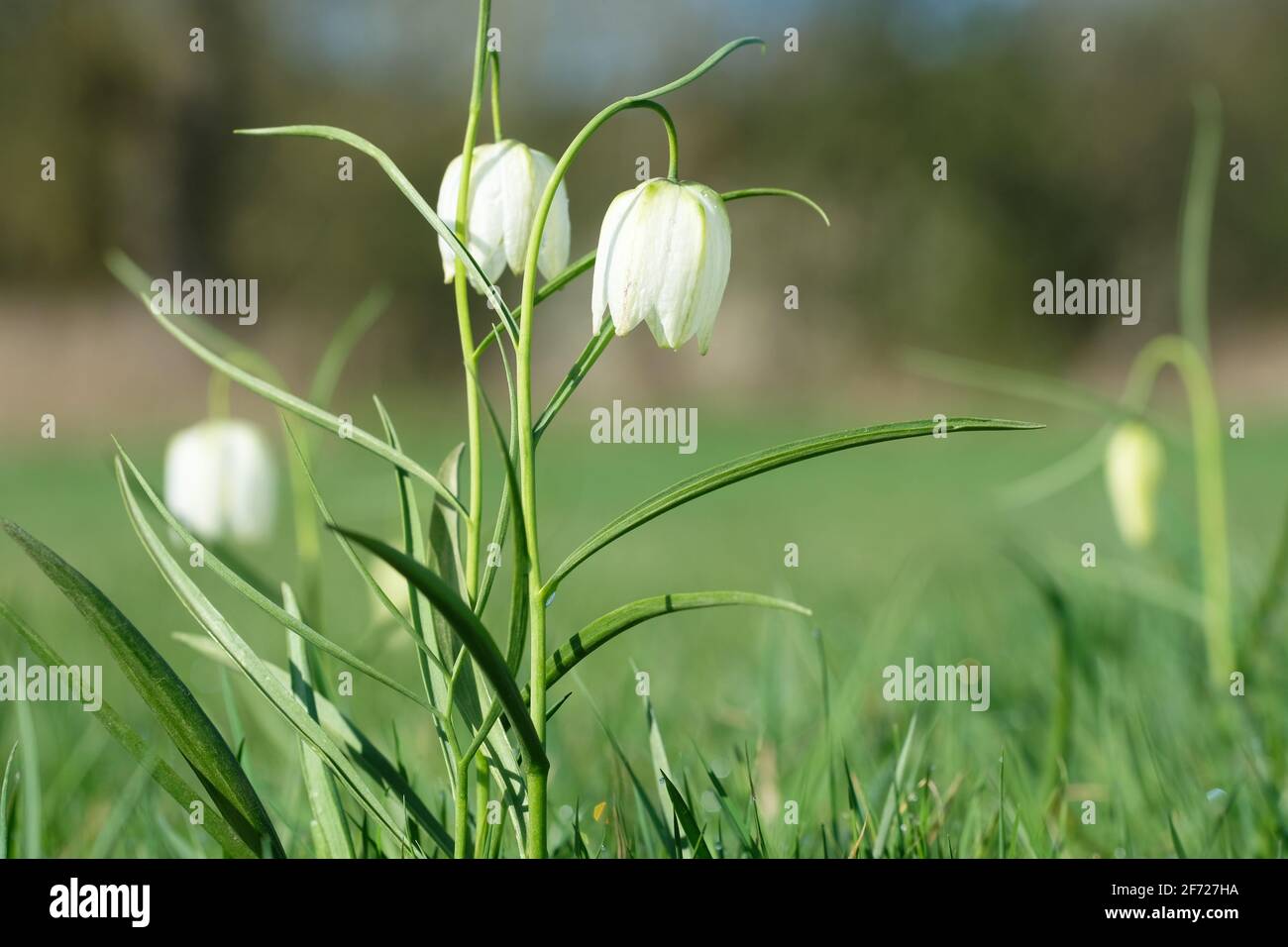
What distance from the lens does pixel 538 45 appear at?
24.4ft

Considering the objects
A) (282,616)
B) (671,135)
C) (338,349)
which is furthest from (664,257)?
(338,349)

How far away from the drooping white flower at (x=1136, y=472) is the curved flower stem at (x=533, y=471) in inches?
28.5

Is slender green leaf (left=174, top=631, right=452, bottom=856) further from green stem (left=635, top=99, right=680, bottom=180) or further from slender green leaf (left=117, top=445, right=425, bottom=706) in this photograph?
green stem (left=635, top=99, right=680, bottom=180)

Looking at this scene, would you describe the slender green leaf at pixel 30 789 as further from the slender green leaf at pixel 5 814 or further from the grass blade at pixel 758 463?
the grass blade at pixel 758 463

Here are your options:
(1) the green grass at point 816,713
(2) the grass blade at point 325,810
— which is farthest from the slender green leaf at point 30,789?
(2) the grass blade at point 325,810

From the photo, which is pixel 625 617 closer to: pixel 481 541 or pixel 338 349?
pixel 481 541

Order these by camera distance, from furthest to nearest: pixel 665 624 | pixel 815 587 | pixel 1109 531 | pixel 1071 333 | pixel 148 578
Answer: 1. pixel 1071 333
2. pixel 1109 531
3. pixel 148 578
4. pixel 815 587
5. pixel 665 624

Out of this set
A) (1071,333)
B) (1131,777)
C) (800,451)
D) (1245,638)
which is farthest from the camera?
(1071,333)

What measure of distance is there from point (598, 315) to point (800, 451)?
3.8 inches

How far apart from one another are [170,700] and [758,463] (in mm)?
258

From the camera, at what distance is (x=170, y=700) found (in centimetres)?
50

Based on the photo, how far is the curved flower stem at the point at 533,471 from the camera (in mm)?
437
